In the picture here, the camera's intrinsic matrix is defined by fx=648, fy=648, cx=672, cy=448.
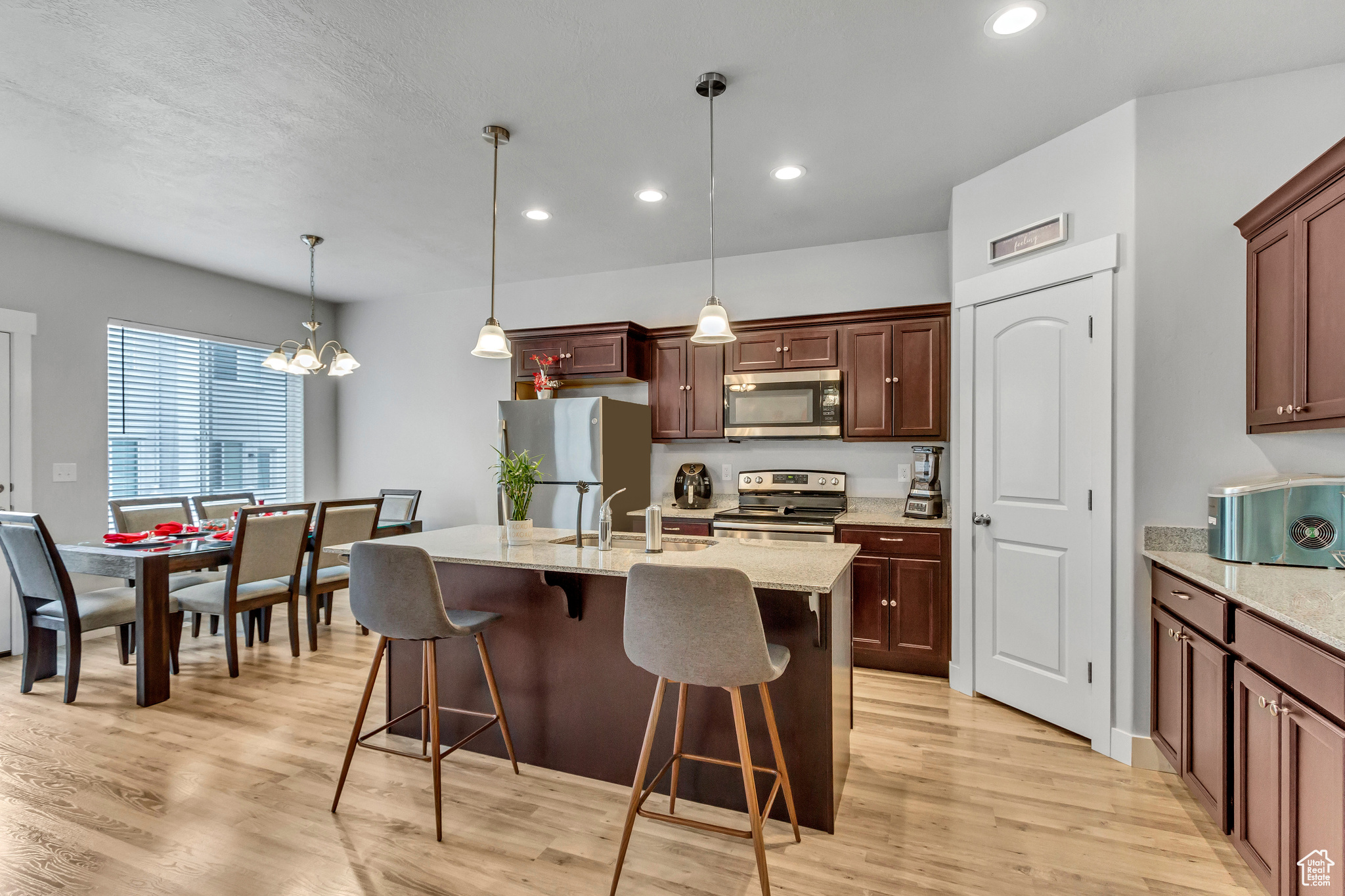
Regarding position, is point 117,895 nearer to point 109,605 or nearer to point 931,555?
point 109,605

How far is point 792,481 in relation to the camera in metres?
4.37

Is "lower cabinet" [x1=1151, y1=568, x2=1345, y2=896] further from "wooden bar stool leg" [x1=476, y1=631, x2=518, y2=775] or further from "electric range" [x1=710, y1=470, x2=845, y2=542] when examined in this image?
"wooden bar stool leg" [x1=476, y1=631, x2=518, y2=775]

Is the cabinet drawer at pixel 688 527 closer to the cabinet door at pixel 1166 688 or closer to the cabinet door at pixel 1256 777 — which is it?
the cabinet door at pixel 1166 688

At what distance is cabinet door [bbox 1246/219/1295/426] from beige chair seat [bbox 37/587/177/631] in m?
4.84

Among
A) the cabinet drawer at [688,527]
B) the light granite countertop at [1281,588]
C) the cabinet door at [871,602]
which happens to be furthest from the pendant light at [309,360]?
the light granite countertop at [1281,588]

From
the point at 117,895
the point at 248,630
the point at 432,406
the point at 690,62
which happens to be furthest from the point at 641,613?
the point at 432,406

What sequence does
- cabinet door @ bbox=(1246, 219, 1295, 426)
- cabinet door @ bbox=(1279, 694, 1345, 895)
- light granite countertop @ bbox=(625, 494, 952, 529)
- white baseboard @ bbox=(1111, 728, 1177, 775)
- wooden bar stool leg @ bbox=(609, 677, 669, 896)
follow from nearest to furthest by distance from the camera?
cabinet door @ bbox=(1279, 694, 1345, 895) → wooden bar stool leg @ bbox=(609, 677, 669, 896) → cabinet door @ bbox=(1246, 219, 1295, 426) → white baseboard @ bbox=(1111, 728, 1177, 775) → light granite countertop @ bbox=(625, 494, 952, 529)

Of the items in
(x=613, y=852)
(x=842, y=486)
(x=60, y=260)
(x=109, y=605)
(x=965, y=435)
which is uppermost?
(x=60, y=260)

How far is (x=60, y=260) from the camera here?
161 inches

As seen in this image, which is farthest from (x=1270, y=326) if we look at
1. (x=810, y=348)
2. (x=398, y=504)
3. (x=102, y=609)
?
(x=398, y=504)

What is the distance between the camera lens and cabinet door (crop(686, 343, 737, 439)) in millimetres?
4402

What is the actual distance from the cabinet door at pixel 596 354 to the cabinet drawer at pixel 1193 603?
3.14m

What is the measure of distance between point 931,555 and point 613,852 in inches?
91.1

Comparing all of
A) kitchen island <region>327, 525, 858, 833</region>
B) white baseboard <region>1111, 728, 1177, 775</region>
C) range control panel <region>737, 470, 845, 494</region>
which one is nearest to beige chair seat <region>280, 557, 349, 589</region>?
kitchen island <region>327, 525, 858, 833</region>
